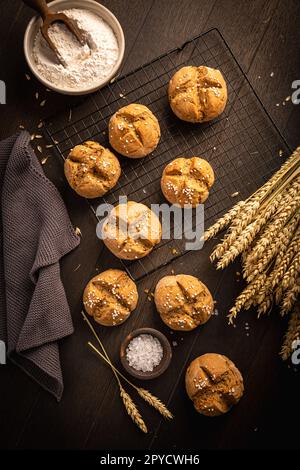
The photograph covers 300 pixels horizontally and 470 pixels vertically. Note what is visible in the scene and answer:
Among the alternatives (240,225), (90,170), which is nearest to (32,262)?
(90,170)

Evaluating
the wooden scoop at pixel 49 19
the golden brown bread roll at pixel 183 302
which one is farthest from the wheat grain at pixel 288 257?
the wooden scoop at pixel 49 19

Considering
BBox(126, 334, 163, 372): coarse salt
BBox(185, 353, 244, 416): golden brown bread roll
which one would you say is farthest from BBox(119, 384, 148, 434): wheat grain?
BBox(185, 353, 244, 416): golden brown bread roll

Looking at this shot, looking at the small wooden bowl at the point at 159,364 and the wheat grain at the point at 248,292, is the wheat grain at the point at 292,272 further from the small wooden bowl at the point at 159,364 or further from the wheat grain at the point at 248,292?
the small wooden bowl at the point at 159,364

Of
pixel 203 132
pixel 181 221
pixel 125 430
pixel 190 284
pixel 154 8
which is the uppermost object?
pixel 154 8

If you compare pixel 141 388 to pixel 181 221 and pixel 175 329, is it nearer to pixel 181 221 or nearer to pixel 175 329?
pixel 175 329
